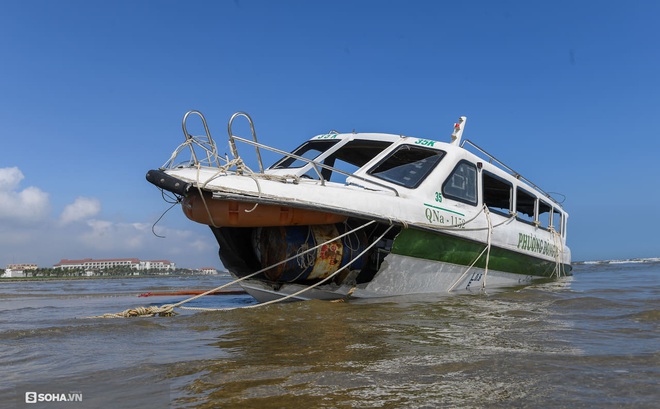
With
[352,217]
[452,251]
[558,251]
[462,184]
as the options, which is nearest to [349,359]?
[352,217]

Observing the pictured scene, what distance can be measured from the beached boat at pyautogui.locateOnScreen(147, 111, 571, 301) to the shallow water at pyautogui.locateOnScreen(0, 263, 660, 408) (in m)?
1.00

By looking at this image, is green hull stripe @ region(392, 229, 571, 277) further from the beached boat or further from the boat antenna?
the boat antenna

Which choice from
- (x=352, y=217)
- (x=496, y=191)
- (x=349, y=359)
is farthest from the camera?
(x=496, y=191)

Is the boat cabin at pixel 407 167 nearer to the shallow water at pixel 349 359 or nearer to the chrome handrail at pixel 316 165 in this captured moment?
the chrome handrail at pixel 316 165

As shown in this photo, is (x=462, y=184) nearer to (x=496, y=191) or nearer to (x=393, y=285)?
(x=393, y=285)

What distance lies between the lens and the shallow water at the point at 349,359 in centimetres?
240

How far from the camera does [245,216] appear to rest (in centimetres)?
550

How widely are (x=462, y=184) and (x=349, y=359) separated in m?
5.09

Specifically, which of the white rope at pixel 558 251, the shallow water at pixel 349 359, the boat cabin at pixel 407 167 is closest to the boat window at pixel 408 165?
the boat cabin at pixel 407 167

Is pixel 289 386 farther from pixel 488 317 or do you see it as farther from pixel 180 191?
pixel 180 191

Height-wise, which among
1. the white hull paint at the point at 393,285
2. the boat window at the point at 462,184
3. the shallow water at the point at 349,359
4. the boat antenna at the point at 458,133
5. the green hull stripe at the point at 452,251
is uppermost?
the boat antenna at the point at 458,133

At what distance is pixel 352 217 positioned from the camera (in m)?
5.97

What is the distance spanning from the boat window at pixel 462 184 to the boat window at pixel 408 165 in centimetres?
35

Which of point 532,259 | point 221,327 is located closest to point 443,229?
point 221,327
